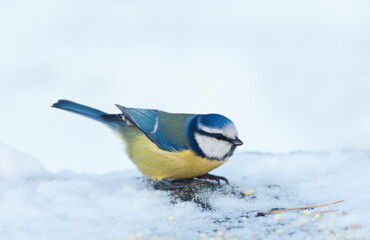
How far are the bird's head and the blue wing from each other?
100 millimetres

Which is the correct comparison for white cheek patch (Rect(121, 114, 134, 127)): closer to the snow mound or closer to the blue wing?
the blue wing

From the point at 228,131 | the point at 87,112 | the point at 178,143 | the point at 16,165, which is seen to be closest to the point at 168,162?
the point at 178,143

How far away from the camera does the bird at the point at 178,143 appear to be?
3.26m

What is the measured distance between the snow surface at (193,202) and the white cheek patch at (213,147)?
277 mm

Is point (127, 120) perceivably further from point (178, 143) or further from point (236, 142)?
point (236, 142)

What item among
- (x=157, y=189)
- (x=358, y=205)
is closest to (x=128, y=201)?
(x=157, y=189)

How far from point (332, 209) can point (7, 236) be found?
192 centimetres

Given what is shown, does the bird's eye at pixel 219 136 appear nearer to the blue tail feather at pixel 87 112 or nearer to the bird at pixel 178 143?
the bird at pixel 178 143

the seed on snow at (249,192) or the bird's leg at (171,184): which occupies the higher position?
the bird's leg at (171,184)

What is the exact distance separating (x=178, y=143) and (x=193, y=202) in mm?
421

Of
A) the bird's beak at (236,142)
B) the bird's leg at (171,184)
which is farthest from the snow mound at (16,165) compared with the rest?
the bird's beak at (236,142)

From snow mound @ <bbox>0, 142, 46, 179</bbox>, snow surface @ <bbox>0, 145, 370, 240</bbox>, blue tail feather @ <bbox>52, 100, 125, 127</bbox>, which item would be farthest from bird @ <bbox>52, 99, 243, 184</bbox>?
snow mound @ <bbox>0, 142, 46, 179</bbox>

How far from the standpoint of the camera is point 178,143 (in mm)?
3340

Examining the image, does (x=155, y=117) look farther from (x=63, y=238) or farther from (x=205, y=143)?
(x=63, y=238)
